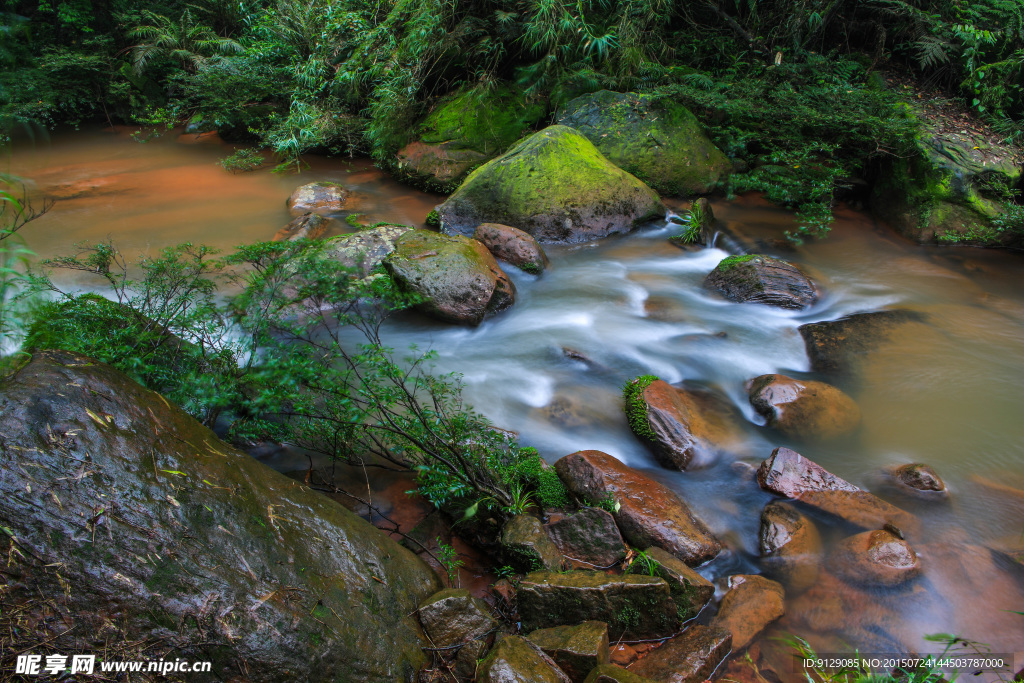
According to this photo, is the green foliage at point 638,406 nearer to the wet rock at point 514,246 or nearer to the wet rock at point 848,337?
the wet rock at point 848,337

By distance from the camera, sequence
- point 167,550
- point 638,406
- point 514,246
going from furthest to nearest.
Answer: point 514,246 → point 638,406 → point 167,550

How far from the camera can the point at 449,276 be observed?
548cm

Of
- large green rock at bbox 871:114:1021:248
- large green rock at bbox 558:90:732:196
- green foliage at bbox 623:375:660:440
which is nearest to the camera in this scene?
green foliage at bbox 623:375:660:440

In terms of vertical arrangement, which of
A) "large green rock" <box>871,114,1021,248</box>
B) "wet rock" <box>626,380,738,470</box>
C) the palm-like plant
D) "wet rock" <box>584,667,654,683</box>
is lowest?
"wet rock" <box>626,380,738,470</box>

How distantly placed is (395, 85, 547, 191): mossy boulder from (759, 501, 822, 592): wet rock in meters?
6.86

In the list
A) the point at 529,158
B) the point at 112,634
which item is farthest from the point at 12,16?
the point at 529,158

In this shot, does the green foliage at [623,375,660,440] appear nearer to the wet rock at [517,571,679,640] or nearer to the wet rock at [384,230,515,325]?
the wet rock at [517,571,679,640]

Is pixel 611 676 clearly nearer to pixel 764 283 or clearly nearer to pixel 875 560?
pixel 875 560

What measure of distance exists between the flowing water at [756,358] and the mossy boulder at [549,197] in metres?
0.30

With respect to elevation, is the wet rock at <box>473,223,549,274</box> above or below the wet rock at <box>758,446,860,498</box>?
above

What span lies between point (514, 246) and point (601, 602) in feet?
14.9

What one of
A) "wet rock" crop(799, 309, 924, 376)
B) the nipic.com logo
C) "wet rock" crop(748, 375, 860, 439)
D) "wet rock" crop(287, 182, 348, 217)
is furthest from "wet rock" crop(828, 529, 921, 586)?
"wet rock" crop(287, 182, 348, 217)

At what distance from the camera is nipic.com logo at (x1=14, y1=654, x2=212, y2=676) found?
1886mm

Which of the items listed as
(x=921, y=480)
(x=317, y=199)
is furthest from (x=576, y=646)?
(x=317, y=199)
